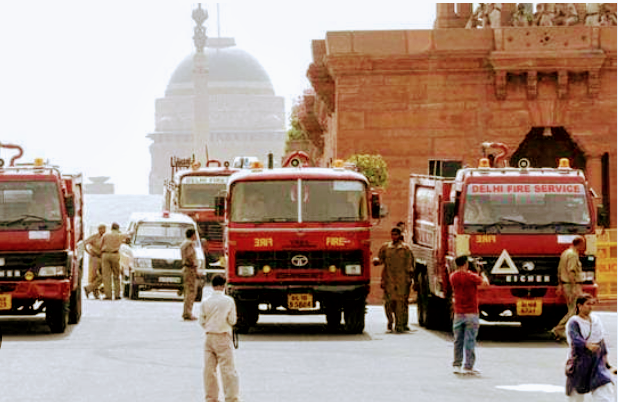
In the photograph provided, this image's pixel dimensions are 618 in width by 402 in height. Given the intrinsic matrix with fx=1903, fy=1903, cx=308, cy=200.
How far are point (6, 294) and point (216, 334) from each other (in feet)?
33.9

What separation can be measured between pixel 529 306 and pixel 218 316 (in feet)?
32.7

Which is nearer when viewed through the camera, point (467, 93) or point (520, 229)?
point (520, 229)

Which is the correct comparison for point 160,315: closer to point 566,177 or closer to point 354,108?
point 566,177

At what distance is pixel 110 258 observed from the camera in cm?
3981

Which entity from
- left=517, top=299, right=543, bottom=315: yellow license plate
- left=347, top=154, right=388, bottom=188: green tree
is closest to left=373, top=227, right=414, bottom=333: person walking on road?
left=517, top=299, right=543, bottom=315: yellow license plate

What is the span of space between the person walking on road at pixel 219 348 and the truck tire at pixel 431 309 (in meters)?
12.0

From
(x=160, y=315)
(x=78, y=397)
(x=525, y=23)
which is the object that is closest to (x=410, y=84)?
(x=525, y=23)

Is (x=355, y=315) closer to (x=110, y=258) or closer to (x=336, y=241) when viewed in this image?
(x=336, y=241)

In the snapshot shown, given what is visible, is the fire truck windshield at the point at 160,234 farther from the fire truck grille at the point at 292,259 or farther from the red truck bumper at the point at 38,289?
the fire truck grille at the point at 292,259

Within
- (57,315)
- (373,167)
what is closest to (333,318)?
(57,315)

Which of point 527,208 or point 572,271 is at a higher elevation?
point 527,208

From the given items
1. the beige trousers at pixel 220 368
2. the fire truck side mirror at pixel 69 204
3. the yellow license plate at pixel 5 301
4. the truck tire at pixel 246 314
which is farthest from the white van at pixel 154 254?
the beige trousers at pixel 220 368

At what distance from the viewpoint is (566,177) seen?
1066 inches

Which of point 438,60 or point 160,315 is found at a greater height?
point 438,60
